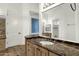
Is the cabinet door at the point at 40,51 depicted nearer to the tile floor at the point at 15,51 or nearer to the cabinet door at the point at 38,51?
the cabinet door at the point at 38,51

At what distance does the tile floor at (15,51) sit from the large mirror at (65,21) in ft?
2.25

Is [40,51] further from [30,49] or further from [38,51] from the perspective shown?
[30,49]

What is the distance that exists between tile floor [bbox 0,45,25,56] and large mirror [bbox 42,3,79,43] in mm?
685

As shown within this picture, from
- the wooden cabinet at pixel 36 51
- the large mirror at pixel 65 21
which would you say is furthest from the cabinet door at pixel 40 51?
the large mirror at pixel 65 21

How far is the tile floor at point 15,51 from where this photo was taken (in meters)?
1.93

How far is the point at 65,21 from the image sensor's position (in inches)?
80.1

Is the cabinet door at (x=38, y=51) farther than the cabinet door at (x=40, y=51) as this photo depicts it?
Yes

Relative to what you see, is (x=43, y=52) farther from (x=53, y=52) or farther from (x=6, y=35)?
(x=6, y=35)

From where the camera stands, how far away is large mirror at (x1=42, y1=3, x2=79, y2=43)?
1971 millimetres

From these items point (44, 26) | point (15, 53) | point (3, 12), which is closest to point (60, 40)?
point (44, 26)

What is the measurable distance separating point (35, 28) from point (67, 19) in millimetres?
591

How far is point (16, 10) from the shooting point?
1961mm

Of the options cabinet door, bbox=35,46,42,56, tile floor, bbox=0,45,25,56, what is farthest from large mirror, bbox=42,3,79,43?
tile floor, bbox=0,45,25,56

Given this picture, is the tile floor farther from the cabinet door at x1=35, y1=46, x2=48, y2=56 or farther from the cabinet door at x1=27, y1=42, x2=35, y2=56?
the cabinet door at x1=35, y1=46, x2=48, y2=56
